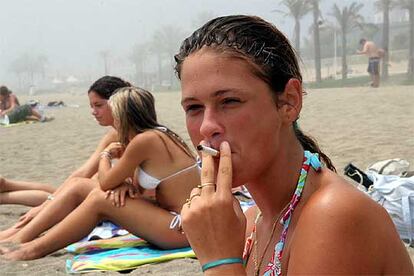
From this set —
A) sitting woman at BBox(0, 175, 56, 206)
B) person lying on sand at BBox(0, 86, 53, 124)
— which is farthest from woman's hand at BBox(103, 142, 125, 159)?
person lying on sand at BBox(0, 86, 53, 124)

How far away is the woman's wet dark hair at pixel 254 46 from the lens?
1.45 m

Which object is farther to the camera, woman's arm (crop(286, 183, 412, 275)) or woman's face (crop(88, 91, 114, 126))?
woman's face (crop(88, 91, 114, 126))

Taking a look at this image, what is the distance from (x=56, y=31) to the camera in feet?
509

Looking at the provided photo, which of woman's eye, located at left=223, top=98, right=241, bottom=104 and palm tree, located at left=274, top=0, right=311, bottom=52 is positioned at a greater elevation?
palm tree, located at left=274, top=0, right=311, bottom=52

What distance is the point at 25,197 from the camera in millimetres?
5492

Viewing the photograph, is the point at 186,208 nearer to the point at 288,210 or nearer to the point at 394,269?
the point at 288,210

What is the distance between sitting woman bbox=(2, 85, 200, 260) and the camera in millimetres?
3789

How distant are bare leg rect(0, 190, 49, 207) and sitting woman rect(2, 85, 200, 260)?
1510 mm

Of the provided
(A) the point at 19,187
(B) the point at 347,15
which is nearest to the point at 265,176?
(A) the point at 19,187

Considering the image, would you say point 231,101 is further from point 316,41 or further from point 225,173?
point 316,41

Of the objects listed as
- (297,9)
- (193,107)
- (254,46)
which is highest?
(297,9)

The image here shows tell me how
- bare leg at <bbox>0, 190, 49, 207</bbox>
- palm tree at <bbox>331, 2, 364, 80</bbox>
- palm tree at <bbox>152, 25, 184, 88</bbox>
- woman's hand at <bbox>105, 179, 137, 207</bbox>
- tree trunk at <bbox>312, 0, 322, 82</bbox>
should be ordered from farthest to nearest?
palm tree at <bbox>152, 25, 184, 88</bbox> → palm tree at <bbox>331, 2, 364, 80</bbox> → tree trunk at <bbox>312, 0, 322, 82</bbox> → bare leg at <bbox>0, 190, 49, 207</bbox> → woman's hand at <bbox>105, 179, 137, 207</bbox>

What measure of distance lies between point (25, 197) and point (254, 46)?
4.61 meters

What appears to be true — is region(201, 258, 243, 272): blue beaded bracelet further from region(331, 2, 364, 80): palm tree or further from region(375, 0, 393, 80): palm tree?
region(331, 2, 364, 80): palm tree
